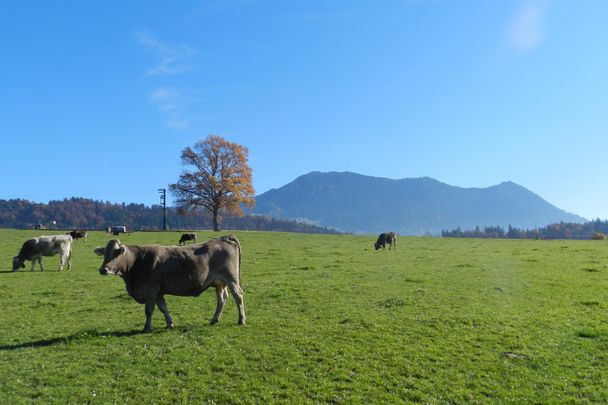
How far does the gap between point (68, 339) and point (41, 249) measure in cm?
2083

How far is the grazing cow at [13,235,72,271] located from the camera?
30.3 metres

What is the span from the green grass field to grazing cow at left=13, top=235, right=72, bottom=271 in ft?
28.0

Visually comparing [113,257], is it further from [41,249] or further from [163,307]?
[41,249]

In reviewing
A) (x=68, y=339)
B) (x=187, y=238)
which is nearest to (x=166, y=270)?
(x=68, y=339)

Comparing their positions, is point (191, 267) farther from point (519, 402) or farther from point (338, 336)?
point (519, 402)

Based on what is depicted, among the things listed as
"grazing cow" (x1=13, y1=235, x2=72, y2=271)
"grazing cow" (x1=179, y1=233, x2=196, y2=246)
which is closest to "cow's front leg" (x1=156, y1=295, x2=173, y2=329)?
"grazing cow" (x1=13, y1=235, x2=72, y2=271)

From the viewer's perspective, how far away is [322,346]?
11992 millimetres

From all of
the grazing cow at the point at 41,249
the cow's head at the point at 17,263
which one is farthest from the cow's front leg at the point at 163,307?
the cow's head at the point at 17,263

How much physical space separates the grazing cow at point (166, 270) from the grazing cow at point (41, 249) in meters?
20.3

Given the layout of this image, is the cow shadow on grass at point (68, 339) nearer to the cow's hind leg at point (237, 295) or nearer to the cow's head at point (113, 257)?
the cow's head at point (113, 257)

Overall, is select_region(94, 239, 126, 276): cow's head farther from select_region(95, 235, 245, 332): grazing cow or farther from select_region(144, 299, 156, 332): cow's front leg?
select_region(144, 299, 156, 332): cow's front leg

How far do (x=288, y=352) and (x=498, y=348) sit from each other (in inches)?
218

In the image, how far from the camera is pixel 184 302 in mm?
18891

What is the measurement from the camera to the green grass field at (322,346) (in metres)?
9.39
